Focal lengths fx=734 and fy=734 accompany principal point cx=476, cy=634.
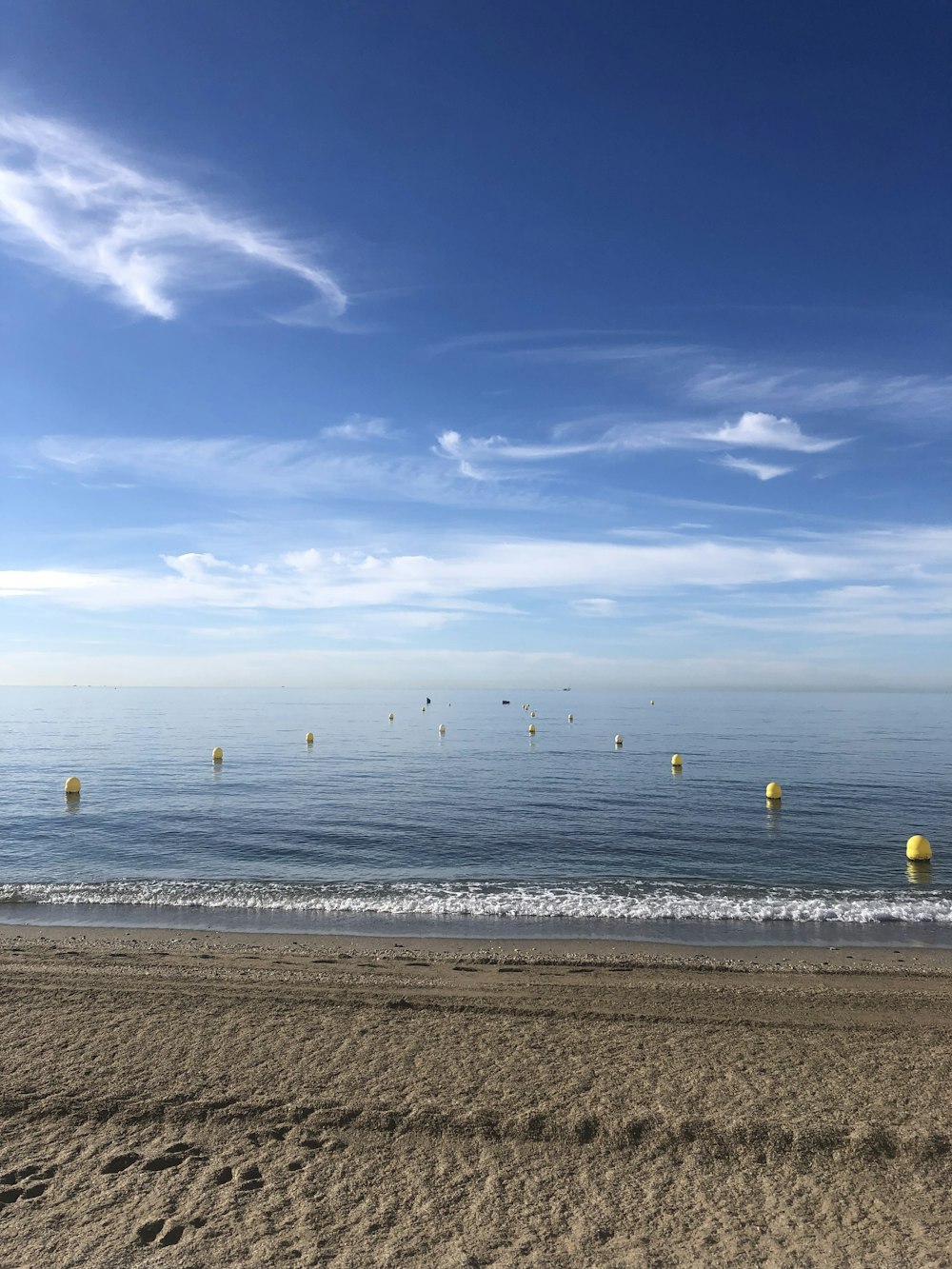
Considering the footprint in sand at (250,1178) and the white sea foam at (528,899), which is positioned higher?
the footprint in sand at (250,1178)

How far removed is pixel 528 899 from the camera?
15.0m

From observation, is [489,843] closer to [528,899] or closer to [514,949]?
[528,899]

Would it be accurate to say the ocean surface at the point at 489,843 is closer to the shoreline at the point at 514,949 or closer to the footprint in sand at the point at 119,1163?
the shoreline at the point at 514,949

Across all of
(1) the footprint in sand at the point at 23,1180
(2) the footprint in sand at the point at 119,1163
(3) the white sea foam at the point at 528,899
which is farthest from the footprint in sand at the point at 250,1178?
(3) the white sea foam at the point at 528,899

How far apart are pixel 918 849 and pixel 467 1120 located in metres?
16.8

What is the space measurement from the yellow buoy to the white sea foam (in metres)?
2.40

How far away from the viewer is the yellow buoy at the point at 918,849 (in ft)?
60.1

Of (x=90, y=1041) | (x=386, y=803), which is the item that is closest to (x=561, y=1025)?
(x=90, y=1041)

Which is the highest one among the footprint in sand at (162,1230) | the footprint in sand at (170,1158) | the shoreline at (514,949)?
the footprint in sand at (162,1230)

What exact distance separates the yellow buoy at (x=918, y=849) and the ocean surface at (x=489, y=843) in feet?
1.23

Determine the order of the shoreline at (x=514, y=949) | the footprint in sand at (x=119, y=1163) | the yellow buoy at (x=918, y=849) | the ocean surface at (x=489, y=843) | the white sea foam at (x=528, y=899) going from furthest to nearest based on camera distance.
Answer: the yellow buoy at (x=918, y=849) → the white sea foam at (x=528, y=899) → the ocean surface at (x=489, y=843) → the shoreline at (x=514, y=949) → the footprint in sand at (x=119, y=1163)

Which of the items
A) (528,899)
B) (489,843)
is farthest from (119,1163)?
(489,843)

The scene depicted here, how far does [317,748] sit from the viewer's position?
50.7 metres

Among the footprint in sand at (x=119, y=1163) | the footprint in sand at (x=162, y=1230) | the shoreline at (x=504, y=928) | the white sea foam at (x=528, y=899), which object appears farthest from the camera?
the white sea foam at (x=528, y=899)
